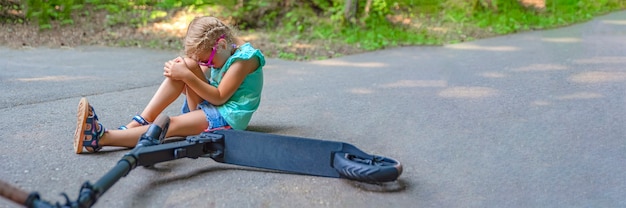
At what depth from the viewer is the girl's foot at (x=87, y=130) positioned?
9.28 feet

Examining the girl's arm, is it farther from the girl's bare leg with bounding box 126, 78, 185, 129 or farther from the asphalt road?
the asphalt road

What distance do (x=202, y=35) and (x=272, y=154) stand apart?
711 millimetres

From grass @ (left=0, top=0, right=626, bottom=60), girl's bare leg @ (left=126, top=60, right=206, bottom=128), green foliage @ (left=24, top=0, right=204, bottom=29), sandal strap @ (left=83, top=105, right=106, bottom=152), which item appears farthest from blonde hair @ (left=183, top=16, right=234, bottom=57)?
Result: green foliage @ (left=24, top=0, right=204, bottom=29)

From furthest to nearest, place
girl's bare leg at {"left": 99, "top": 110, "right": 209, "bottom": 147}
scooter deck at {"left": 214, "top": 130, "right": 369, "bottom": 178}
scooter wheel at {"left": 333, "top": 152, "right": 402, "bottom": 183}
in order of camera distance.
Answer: girl's bare leg at {"left": 99, "top": 110, "right": 209, "bottom": 147}, scooter deck at {"left": 214, "top": 130, "right": 369, "bottom": 178}, scooter wheel at {"left": 333, "top": 152, "right": 402, "bottom": 183}

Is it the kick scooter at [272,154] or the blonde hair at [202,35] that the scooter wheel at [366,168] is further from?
the blonde hair at [202,35]

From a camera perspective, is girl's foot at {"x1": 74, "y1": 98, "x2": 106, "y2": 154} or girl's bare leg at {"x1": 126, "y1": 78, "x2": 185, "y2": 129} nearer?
girl's foot at {"x1": 74, "y1": 98, "x2": 106, "y2": 154}

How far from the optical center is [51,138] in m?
3.24

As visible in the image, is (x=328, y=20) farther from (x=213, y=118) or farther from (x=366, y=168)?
(x=366, y=168)

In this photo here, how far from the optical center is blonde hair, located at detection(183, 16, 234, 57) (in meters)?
3.07

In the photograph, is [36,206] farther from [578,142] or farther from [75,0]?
[75,0]

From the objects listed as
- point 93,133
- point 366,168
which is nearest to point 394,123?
point 366,168

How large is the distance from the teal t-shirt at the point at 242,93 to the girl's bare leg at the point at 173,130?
0.11 meters

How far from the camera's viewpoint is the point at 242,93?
3270mm

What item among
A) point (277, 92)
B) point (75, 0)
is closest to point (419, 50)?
point (277, 92)
